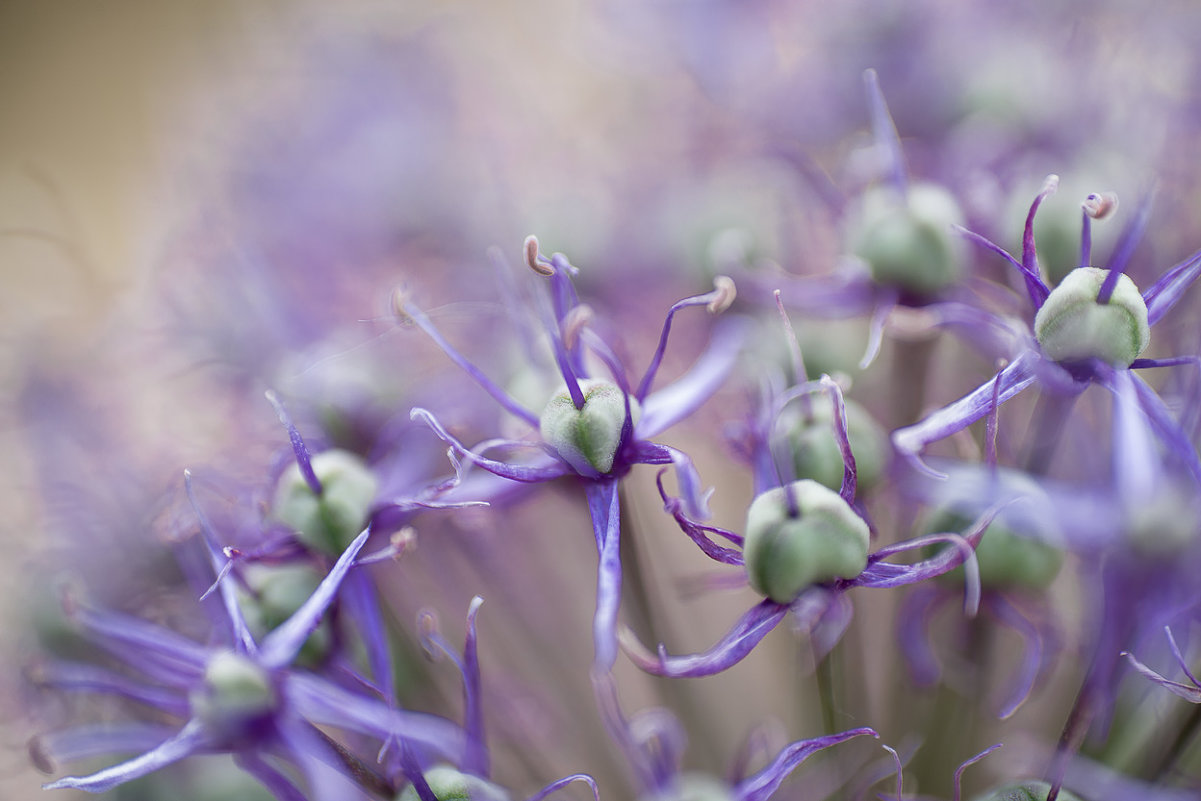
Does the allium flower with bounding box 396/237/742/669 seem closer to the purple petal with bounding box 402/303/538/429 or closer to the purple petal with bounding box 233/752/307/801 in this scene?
the purple petal with bounding box 402/303/538/429

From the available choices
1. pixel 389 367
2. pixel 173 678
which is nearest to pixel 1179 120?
pixel 389 367

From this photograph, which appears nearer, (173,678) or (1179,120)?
(173,678)

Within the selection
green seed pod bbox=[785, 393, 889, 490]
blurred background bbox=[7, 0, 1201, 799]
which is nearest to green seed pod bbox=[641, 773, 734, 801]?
green seed pod bbox=[785, 393, 889, 490]

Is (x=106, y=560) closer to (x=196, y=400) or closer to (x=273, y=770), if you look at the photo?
(x=196, y=400)

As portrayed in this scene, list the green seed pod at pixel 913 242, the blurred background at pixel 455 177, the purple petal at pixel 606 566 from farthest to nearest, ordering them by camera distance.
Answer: the blurred background at pixel 455 177 → the green seed pod at pixel 913 242 → the purple petal at pixel 606 566

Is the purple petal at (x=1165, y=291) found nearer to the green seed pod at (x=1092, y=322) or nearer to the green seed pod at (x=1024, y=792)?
the green seed pod at (x=1092, y=322)

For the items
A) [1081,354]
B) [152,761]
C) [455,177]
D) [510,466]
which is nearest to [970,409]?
[1081,354]

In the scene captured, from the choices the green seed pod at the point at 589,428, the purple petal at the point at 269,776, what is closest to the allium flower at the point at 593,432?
the green seed pod at the point at 589,428
